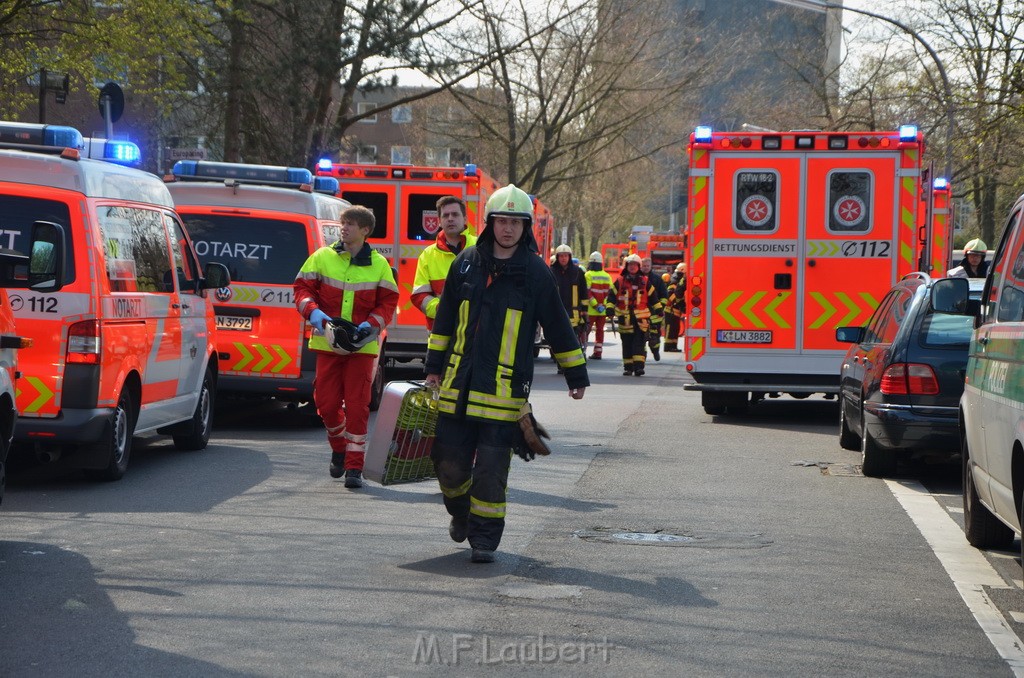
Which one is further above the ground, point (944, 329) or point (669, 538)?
point (944, 329)

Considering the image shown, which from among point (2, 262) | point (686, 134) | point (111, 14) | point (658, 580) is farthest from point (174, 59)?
point (686, 134)

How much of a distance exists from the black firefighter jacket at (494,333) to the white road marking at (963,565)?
2.04 meters

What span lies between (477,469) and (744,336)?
870cm

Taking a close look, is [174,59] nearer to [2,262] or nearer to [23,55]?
[23,55]

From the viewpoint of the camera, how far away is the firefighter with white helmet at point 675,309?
28.4m

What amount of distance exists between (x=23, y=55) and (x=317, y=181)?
33.1 feet

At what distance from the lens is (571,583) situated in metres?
6.61

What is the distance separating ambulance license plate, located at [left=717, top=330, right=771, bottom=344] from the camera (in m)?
15.4

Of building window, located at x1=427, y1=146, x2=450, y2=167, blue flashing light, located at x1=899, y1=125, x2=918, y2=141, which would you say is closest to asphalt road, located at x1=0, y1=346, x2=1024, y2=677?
blue flashing light, located at x1=899, y1=125, x2=918, y2=141

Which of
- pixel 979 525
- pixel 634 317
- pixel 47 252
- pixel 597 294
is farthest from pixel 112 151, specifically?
pixel 597 294

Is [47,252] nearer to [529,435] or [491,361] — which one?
[491,361]

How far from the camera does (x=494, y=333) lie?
7.20 m

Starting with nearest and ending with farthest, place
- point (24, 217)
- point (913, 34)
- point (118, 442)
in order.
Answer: point (24, 217), point (118, 442), point (913, 34)

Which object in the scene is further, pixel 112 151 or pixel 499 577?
pixel 112 151
